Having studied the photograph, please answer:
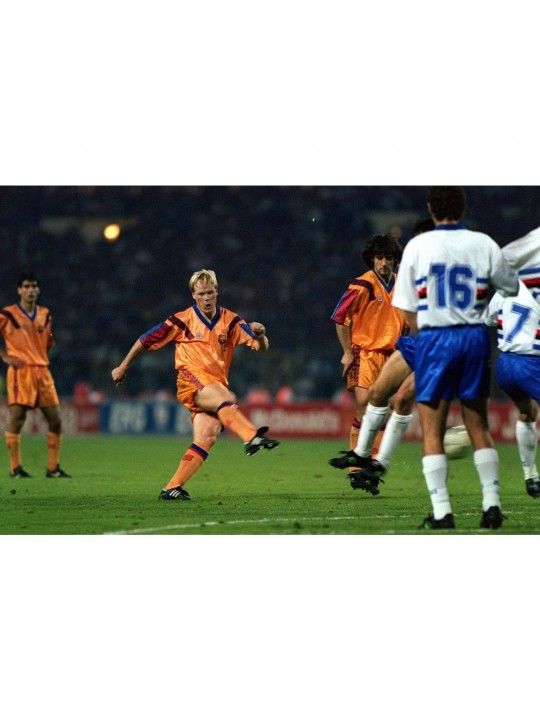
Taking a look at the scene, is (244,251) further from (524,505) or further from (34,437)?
(524,505)

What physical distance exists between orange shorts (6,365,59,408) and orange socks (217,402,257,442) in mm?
3351

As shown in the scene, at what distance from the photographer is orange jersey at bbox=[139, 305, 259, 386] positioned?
7.76m

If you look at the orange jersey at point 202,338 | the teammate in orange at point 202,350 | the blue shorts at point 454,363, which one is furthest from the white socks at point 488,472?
the orange jersey at point 202,338

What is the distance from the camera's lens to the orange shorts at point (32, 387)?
10.5 m

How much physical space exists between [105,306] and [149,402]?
6.65 ft

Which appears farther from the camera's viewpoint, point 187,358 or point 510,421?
point 510,421

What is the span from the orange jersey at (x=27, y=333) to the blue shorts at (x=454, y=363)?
548cm

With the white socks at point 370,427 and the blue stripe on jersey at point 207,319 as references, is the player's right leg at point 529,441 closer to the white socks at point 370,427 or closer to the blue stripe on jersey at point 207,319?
the white socks at point 370,427

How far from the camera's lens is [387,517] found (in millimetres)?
6863

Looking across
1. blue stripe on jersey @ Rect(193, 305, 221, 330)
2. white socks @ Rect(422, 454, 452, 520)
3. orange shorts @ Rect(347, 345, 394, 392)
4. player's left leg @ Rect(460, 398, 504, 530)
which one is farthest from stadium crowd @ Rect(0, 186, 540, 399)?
white socks @ Rect(422, 454, 452, 520)

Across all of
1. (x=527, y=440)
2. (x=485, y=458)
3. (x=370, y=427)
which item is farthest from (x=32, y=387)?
(x=485, y=458)

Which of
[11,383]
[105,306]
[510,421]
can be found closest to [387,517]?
[11,383]

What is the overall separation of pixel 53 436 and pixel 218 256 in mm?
10623

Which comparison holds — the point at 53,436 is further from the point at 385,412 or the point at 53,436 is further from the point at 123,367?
the point at 385,412
